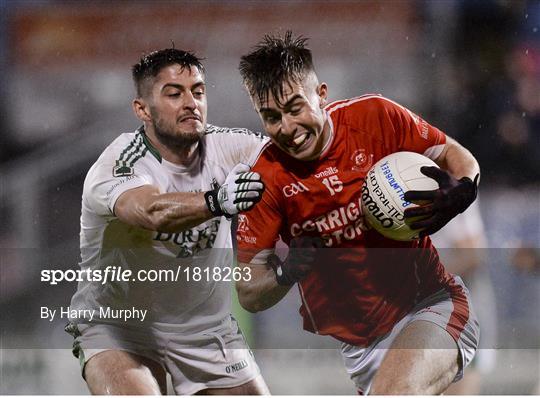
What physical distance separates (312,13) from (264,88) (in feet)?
2.62

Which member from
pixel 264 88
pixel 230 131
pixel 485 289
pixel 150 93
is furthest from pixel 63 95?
pixel 485 289

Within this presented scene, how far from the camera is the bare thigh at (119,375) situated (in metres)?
3.20

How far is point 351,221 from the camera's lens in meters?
3.24

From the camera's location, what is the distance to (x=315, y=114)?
3.11 m

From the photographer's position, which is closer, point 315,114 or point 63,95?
point 315,114

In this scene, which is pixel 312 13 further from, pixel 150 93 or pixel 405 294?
pixel 405 294

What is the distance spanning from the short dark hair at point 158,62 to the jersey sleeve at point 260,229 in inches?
30.0

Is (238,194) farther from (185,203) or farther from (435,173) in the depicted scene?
(435,173)

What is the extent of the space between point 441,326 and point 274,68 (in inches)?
45.9

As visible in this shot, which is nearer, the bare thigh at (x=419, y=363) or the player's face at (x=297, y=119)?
the bare thigh at (x=419, y=363)

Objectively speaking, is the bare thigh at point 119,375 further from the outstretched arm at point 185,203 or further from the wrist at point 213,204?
the wrist at point 213,204

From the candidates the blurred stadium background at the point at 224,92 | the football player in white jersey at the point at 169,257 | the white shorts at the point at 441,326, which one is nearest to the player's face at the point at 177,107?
the football player in white jersey at the point at 169,257

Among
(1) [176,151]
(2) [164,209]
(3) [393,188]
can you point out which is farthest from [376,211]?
(1) [176,151]

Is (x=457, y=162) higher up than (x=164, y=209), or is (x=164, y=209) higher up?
(x=164, y=209)
